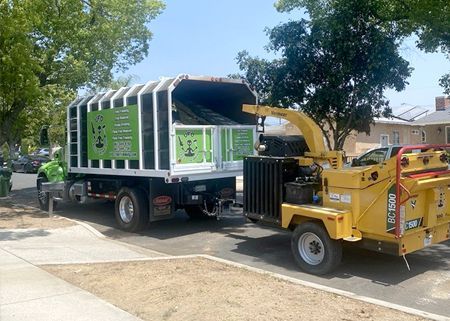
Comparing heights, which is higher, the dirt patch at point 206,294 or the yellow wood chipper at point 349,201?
the yellow wood chipper at point 349,201

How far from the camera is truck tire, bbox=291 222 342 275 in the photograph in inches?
280

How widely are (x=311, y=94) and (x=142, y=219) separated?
7.29 m

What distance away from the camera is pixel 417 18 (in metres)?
11.6

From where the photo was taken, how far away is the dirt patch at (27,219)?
36.8 feet

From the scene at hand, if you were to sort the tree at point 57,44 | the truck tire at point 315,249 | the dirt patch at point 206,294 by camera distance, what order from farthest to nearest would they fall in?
the tree at point 57,44 → the truck tire at point 315,249 → the dirt patch at point 206,294

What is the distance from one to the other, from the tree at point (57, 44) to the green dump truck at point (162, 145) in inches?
105

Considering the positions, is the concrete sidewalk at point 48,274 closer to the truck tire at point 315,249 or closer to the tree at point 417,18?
the truck tire at point 315,249

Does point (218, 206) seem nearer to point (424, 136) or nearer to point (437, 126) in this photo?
point (437, 126)

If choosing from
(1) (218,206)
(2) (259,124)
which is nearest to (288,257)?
(1) (218,206)

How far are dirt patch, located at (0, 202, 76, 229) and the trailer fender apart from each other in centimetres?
582

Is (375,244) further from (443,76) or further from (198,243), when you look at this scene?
(443,76)

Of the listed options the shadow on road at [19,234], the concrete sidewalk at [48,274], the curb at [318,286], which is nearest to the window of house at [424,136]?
the concrete sidewalk at [48,274]

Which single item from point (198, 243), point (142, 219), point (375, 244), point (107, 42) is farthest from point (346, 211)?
point (107, 42)

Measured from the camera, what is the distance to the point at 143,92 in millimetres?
10375
